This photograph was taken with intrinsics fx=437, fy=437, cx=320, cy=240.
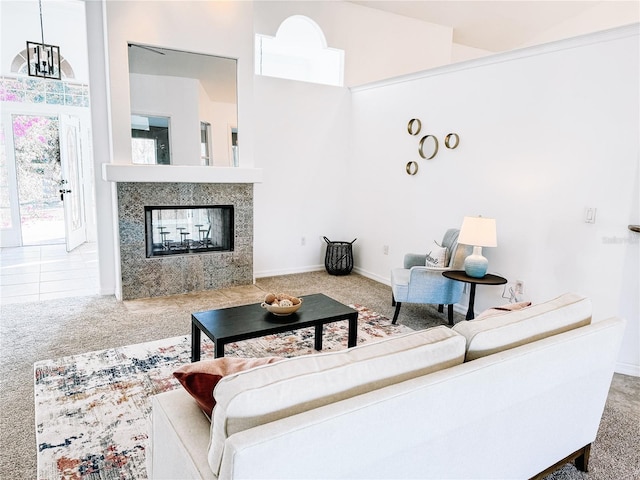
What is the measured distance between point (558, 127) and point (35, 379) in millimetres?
4182

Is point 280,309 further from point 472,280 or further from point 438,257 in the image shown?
point 438,257

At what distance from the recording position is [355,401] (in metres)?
1.19

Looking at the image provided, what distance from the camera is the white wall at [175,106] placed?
4344mm

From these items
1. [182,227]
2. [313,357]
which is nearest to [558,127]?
[313,357]

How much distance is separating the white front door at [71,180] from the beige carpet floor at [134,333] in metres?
2.75

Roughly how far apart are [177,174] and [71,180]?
3373 mm

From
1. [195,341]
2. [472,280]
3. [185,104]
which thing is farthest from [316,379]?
[185,104]

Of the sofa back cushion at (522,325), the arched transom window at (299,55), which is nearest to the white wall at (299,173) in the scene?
the arched transom window at (299,55)

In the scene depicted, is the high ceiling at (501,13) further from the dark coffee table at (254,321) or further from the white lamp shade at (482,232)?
the dark coffee table at (254,321)

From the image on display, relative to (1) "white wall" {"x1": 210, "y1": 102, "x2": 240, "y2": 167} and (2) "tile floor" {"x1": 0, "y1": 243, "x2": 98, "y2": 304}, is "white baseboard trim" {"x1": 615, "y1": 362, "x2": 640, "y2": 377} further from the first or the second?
(2) "tile floor" {"x1": 0, "y1": 243, "x2": 98, "y2": 304}

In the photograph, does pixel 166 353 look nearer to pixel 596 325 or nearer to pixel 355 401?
pixel 355 401

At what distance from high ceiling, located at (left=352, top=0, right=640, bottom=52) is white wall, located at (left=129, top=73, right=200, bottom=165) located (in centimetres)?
266

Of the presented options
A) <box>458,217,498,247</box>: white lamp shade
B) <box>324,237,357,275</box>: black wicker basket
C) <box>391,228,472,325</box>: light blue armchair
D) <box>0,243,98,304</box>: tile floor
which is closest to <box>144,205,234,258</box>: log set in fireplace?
<box>0,243,98,304</box>: tile floor

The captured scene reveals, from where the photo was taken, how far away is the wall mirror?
434 cm
